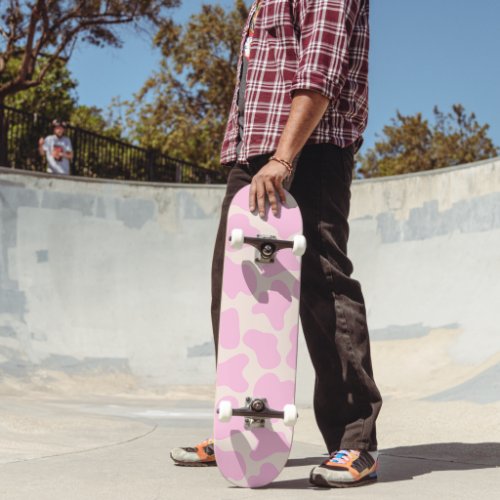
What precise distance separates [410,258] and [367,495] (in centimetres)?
712

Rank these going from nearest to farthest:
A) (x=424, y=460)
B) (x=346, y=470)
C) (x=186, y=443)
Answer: (x=346, y=470) → (x=424, y=460) → (x=186, y=443)

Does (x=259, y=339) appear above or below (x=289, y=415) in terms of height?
above

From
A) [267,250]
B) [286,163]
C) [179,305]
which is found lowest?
[179,305]

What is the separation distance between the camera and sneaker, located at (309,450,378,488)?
8.38 ft

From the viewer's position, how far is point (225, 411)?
251 cm

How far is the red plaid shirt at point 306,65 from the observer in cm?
280

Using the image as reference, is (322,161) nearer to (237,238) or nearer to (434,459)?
(237,238)

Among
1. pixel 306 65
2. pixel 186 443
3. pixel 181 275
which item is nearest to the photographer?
pixel 306 65

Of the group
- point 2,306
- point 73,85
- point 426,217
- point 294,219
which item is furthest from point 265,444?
point 73,85

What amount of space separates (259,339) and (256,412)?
0.77 ft

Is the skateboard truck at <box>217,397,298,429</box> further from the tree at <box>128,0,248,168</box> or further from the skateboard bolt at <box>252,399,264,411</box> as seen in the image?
the tree at <box>128,0,248,168</box>

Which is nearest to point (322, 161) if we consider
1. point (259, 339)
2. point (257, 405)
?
point (259, 339)

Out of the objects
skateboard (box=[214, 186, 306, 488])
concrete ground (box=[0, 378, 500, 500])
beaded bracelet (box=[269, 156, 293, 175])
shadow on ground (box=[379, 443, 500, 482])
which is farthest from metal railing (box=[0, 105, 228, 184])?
skateboard (box=[214, 186, 306, 488])

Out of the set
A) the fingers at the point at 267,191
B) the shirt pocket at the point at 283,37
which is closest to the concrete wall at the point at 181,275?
the shirt pocket at the point at 283,37
